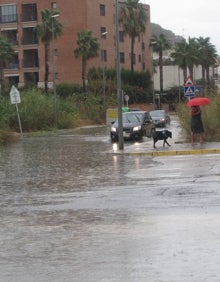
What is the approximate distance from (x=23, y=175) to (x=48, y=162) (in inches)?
153

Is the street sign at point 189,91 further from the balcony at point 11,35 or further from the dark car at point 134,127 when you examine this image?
the balcony at point 11,35

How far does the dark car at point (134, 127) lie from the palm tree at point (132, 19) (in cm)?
5800

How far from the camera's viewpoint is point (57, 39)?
86.2 meters

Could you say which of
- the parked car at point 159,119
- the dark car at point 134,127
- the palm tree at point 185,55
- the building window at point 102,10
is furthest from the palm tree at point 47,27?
the dark car at point 134,127

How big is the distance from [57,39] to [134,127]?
184ft

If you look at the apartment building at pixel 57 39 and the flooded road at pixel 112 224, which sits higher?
the apartment building at pixel 57 39

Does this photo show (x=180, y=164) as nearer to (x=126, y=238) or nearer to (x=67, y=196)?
(x=67, y=196)

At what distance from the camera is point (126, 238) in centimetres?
822

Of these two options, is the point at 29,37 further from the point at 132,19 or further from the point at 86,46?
the point at 132,19

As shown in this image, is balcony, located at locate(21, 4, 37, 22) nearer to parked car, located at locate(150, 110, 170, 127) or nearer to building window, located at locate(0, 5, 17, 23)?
building window, located at locate(0, 5, 17, 23)

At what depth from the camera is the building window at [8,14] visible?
8788 cm

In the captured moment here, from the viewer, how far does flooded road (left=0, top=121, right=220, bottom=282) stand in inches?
261

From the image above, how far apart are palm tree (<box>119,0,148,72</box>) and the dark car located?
5800cm

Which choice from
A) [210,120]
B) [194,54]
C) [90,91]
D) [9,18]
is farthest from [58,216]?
[194,54]
